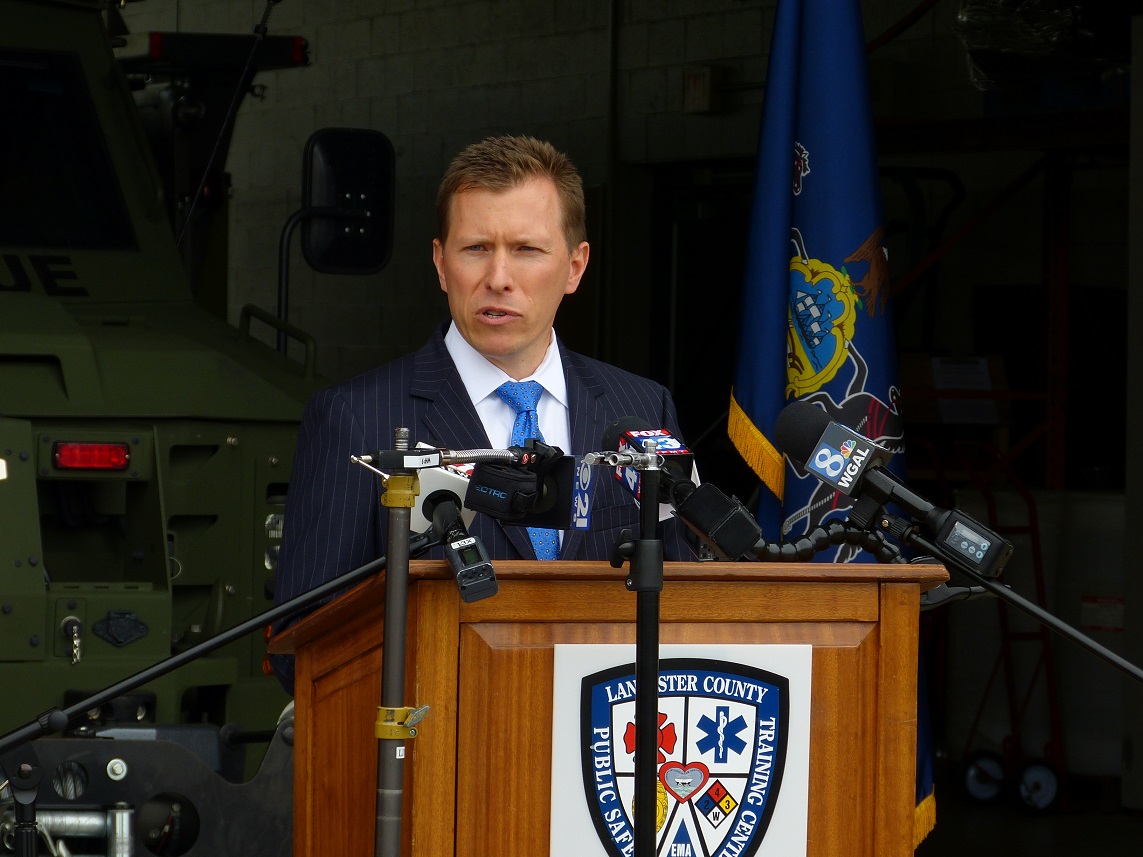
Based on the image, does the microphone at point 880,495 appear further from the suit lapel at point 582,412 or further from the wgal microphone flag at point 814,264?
the wgal microphone flag at point 814,264

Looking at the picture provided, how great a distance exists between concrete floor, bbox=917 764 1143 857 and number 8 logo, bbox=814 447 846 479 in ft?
15.9

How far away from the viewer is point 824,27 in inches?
196

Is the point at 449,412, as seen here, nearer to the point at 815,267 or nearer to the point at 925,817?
the point at 925,817

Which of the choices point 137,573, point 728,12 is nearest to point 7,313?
point 137,573

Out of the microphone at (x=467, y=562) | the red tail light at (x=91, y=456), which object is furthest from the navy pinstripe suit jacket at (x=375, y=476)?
the red tail light at (x=91, y=456)

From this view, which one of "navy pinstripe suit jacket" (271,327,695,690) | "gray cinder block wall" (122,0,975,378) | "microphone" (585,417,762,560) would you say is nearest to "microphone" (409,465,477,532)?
"microphone" (585,417,762,560)

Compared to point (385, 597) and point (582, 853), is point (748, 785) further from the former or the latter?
point (385, 597)

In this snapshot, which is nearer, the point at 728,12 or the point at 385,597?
the point at 385,597

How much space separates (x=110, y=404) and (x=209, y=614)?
0.69m

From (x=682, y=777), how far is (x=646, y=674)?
0.80ft

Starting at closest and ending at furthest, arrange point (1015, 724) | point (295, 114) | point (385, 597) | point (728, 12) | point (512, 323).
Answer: point (385, 597) < point (512, 323) < point (1015, 724) < point (728, 12) < point (295, 114)

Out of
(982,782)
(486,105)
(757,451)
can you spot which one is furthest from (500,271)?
(486,105)

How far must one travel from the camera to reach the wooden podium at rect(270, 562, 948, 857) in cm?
212

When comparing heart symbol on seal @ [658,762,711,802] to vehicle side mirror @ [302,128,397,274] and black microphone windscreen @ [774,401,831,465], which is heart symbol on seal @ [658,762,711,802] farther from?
vehicle side mirror @ [302,128,397,274]
